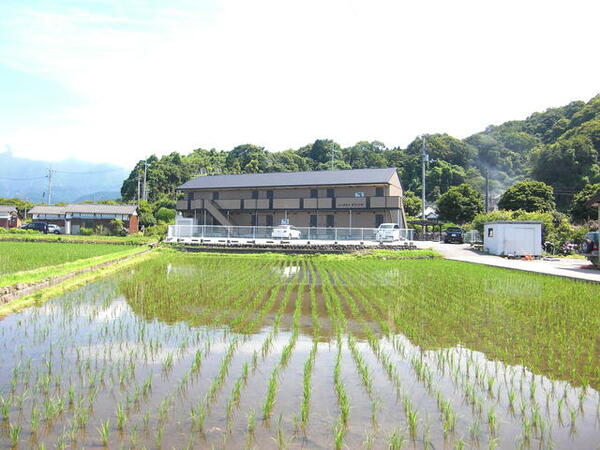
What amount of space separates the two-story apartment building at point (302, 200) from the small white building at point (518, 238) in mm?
9120

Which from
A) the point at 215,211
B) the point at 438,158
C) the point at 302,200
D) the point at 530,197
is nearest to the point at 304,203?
the point at 302,200

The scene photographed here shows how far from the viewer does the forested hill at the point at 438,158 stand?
202 feet

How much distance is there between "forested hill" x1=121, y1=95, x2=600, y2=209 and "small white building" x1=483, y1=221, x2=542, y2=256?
109ft

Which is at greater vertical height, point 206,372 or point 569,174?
point 569,174

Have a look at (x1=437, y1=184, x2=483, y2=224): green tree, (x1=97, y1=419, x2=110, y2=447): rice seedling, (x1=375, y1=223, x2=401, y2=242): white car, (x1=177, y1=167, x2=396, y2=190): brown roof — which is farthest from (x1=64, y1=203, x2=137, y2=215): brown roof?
(x1=97, y1=419, x2=110, y2=447): rice seedling

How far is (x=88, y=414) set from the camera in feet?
11.6

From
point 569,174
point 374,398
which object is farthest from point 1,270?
point 569,174

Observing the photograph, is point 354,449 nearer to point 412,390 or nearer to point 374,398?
point 374,398

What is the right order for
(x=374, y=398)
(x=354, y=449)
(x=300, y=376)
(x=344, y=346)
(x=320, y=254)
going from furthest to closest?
(x=320, y=254) → (x=344, y=346) → (x=300, y=376) → (x=374, y=398) → (x=354, y=449)

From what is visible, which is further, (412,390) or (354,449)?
(412,390)

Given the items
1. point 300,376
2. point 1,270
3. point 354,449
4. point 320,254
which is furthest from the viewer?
point 320,254

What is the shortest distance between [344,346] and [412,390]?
1693mm

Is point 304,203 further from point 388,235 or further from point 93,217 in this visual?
point 93,217

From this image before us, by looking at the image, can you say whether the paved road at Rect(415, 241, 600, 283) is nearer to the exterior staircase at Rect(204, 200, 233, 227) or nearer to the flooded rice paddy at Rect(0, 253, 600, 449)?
the flooded rice paddy at Rect(0, 253, 600, 449)
